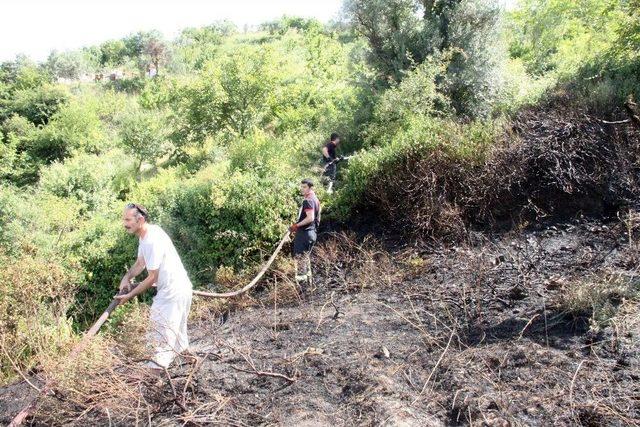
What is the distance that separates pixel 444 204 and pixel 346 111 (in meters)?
4.74

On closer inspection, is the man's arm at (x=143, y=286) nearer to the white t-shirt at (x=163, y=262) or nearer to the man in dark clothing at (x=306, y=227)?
the white t-shirt at (x=163, y=262)

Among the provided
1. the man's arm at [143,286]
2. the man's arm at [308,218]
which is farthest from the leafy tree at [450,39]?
the man's arm at [143,286]

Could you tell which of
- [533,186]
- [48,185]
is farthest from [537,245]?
[48,185]

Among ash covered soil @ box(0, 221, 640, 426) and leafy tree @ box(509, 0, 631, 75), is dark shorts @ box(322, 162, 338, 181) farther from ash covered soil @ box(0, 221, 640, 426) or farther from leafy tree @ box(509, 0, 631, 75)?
leafy tree @ box(509, 0, 631, 75)

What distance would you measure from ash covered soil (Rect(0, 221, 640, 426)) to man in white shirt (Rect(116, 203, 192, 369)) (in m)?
0.32

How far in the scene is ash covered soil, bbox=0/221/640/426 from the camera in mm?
4293

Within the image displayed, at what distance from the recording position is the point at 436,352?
524 cm

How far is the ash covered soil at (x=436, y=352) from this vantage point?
429 cm

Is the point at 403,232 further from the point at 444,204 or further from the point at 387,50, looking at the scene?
the point at 387,50

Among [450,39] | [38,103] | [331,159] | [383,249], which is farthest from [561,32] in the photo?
[38,103]

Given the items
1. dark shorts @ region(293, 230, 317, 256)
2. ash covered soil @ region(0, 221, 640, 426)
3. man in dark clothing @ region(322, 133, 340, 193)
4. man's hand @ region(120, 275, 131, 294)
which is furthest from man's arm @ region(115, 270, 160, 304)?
man in dark clothing @ region(322, 133, 340, 193)

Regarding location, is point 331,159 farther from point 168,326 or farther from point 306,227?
point 168,326

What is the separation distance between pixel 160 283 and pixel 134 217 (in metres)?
0.71

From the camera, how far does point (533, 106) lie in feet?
32.4
